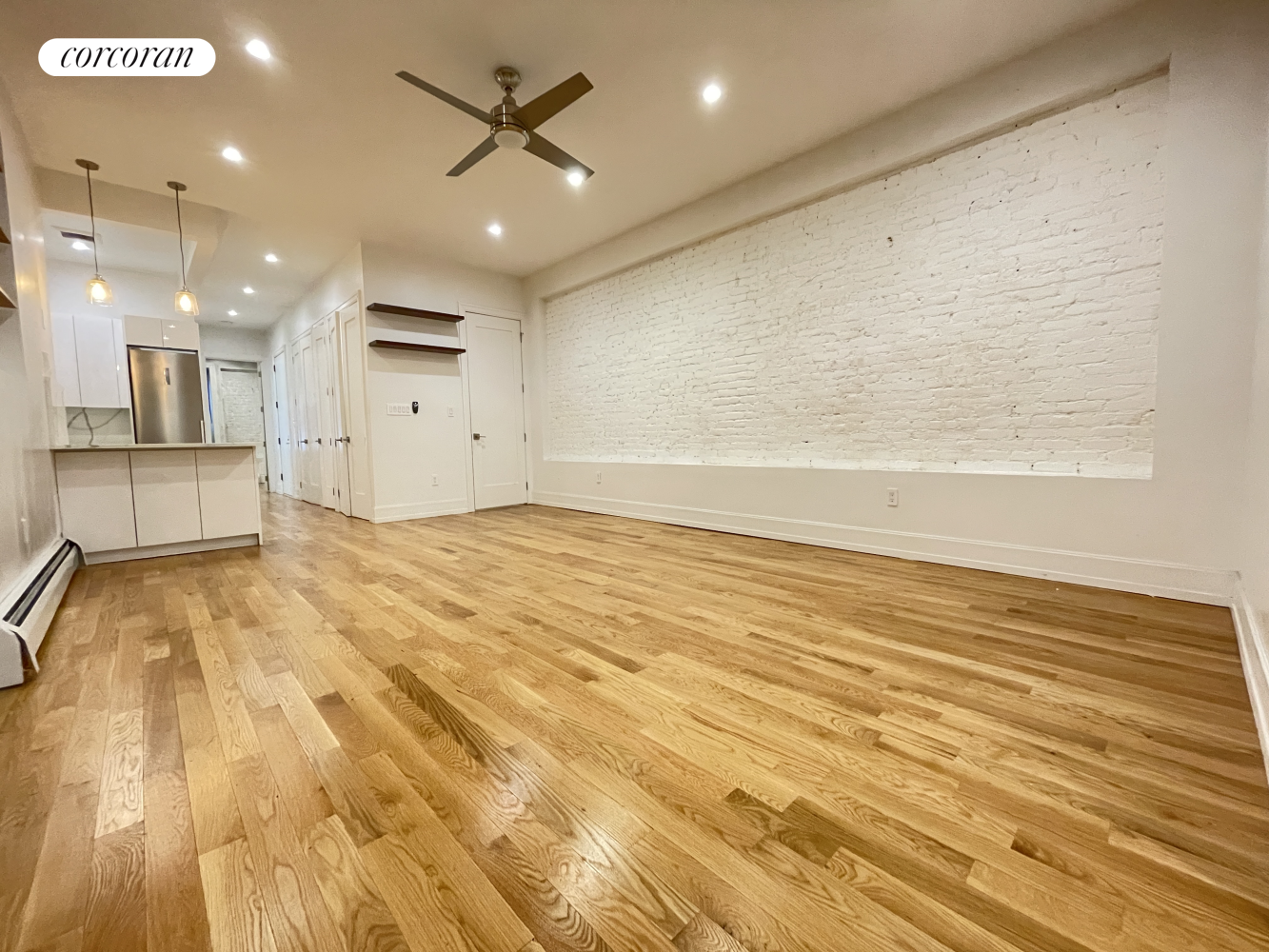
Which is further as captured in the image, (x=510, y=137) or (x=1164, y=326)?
(x=510, y=137)

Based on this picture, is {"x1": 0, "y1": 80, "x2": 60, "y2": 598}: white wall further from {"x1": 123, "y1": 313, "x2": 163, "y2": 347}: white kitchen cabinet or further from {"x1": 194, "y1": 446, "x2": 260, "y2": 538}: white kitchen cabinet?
{"x1": 123, "y1": 313, "x2": 163, "y2": 347}: white kitchen cabinet

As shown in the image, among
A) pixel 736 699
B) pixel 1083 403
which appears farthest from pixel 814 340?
pixel 736 699

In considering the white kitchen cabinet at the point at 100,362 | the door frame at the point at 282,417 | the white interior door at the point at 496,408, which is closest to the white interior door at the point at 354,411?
the white interior door at the point at 496,408

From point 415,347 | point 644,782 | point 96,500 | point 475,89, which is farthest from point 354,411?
point 644,782

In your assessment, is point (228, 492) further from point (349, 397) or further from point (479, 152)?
point (479, 152)

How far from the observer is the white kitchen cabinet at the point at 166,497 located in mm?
3910

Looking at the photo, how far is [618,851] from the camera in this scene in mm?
1062

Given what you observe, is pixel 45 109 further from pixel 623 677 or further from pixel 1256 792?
pixel 1256 792

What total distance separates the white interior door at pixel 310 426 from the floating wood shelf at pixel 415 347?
2272 mm

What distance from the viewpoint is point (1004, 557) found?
121 inches

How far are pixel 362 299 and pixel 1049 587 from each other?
21.6 feet

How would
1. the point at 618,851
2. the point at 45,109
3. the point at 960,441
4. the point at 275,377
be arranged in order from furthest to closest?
the point at 275,377, the point at 960,441, the point at 45,109, the point at 618,851

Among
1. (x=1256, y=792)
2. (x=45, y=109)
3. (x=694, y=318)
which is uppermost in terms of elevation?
(x=45, y=109)

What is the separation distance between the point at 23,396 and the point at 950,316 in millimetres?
5783
